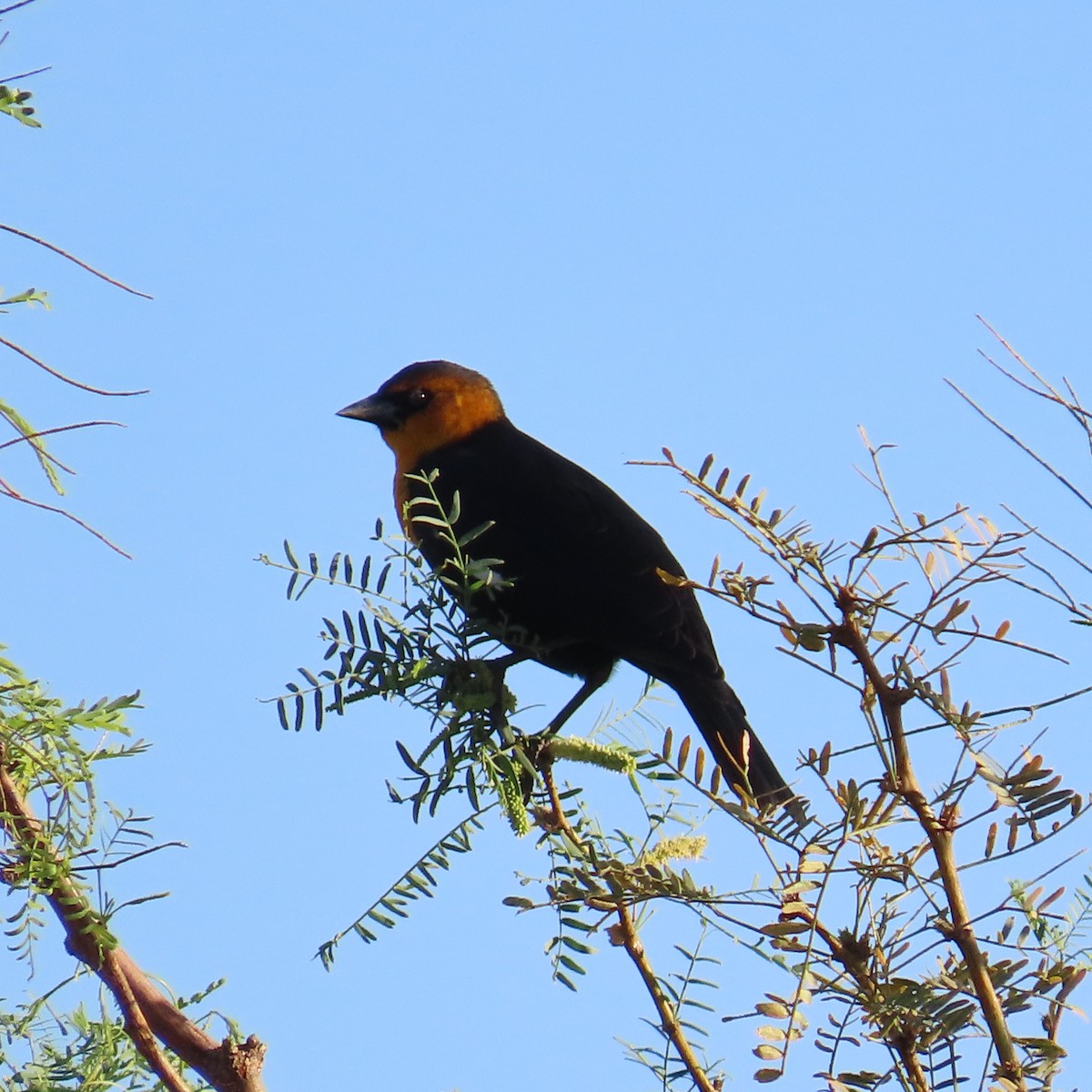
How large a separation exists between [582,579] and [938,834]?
2.41 m

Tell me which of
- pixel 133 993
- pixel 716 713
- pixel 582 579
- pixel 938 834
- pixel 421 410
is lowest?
pixel 938 834

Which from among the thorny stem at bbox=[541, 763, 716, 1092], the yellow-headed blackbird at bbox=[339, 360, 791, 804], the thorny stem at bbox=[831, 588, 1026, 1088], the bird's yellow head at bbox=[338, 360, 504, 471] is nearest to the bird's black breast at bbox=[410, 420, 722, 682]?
the yellow-headed blackbird at bbox=[339, 360, 791, 804]

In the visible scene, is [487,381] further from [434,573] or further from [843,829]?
[843,829]

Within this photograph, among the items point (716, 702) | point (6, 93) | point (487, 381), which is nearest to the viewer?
point (6, 93)

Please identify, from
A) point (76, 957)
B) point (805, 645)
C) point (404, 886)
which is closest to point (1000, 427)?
point (805, 645)

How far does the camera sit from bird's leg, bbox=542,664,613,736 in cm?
373

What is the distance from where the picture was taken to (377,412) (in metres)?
4.66

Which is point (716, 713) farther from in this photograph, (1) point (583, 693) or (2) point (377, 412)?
(2) point (377, 412)

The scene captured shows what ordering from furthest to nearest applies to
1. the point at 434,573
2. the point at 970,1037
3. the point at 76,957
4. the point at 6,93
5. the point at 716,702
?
the point at 716,702 < the point at 434,573 < the point at 6,93 < the point at 76,957 < the point at 970,1037

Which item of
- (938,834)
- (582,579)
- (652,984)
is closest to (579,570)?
(582,579)

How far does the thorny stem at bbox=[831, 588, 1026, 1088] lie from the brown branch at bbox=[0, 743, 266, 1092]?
67 centimetres

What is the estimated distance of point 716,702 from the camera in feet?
11.8

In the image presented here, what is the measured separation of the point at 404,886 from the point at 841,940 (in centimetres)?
84

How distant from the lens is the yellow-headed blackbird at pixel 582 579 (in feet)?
11.8
